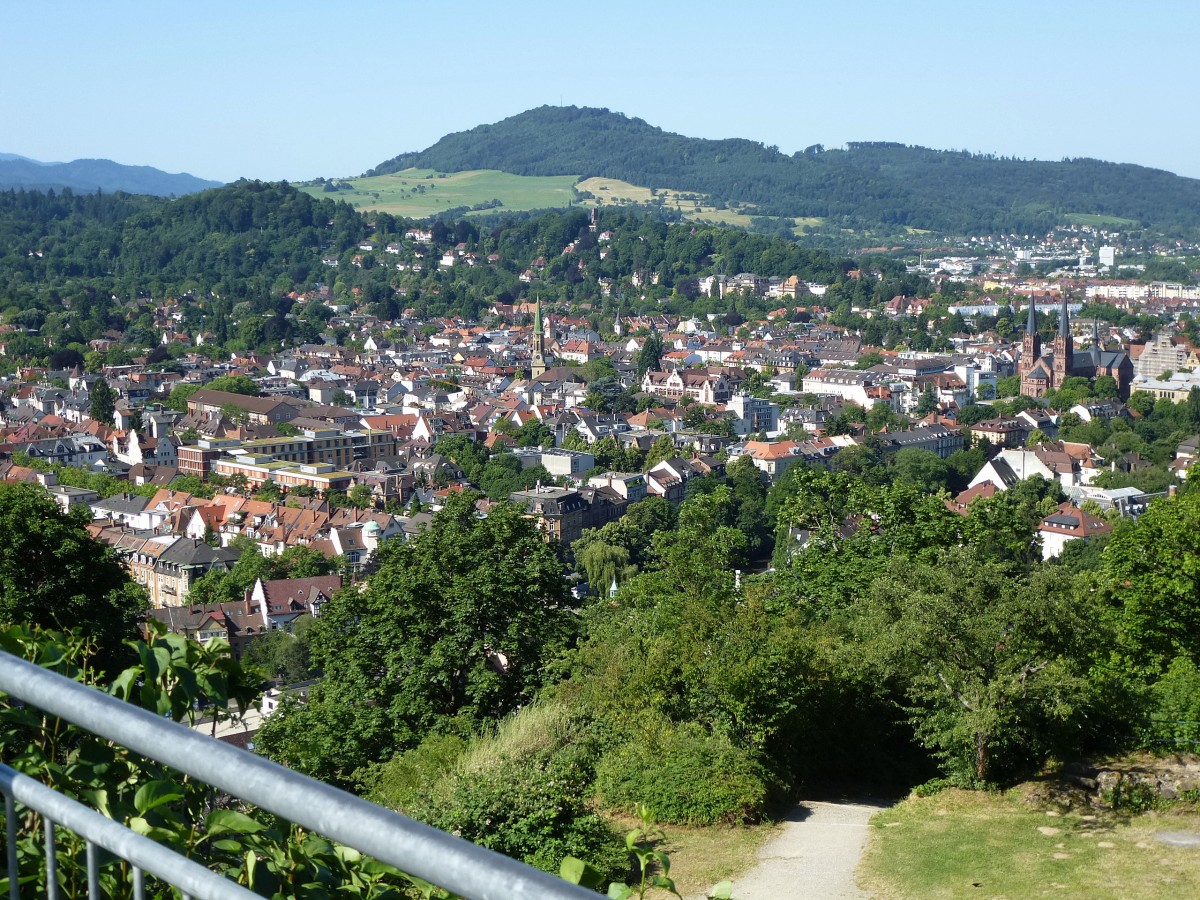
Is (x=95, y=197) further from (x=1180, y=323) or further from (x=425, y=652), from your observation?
(x=425, y=652)

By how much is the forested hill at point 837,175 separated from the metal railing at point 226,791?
14398 cm

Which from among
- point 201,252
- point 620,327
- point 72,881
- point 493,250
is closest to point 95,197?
point 201,252

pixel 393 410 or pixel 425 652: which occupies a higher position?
pixel 425 652

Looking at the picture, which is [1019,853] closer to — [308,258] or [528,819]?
[528,819]

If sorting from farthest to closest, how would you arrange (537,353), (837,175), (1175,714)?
1. (837,175)
2. (537,353)
3. (1175,714)

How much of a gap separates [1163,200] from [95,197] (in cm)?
12087

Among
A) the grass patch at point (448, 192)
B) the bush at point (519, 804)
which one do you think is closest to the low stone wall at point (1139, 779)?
the bush at point (519, 804)

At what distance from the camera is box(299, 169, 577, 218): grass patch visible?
13438 cm

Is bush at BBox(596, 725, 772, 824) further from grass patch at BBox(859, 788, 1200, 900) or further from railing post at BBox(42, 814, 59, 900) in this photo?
railing post at BBox(42, 814, 59, 900)

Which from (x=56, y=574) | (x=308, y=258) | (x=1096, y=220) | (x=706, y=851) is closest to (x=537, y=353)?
(x=308, y=258)

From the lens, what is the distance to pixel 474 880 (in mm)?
925

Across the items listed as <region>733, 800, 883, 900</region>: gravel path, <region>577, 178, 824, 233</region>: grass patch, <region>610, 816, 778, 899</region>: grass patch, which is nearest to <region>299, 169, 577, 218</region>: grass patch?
<region>577, 178, 824, 233</region>: grass patch

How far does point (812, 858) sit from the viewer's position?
19.2 ft

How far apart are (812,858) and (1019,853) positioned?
3.02ft
